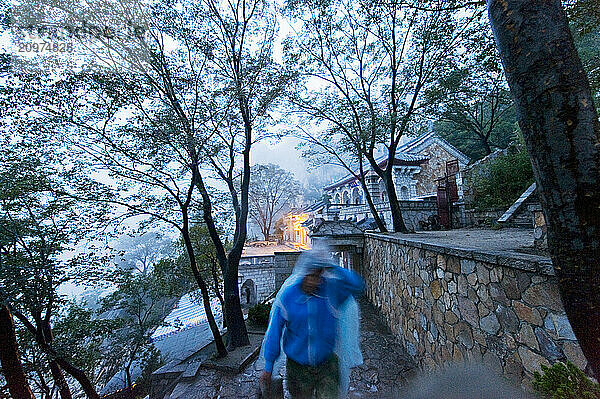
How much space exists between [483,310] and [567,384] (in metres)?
1.64

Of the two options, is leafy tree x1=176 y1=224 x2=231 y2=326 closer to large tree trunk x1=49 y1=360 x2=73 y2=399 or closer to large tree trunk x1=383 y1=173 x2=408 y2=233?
large tree trunk x1=49 y1=360 x2=73 y2=399

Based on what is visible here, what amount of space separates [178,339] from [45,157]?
10.9 meters

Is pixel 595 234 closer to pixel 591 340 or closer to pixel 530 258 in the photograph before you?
pixel 591 340

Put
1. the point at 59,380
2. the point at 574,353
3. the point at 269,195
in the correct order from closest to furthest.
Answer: the point at 574,353 < the point at 59,380 < the point at 269,195

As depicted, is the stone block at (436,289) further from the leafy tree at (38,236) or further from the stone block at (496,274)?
the leafy tree at (38,236)

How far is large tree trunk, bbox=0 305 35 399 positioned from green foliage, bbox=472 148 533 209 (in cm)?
1357

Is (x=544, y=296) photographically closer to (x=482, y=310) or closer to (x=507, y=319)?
(x=507, y=319)

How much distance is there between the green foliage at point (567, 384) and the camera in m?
1.05

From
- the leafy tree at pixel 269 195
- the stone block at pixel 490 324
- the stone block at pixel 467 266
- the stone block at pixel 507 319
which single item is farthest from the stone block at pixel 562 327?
the leafy tree at pixel 269 195

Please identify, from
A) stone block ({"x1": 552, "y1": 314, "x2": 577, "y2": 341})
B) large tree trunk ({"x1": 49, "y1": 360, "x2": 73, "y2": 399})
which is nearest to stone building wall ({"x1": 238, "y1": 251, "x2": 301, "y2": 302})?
large tree trunk ({"x1": 49, "y1": 360, "x2": 73, "y2": 399})

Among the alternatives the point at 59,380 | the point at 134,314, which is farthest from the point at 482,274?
the point at 59,380

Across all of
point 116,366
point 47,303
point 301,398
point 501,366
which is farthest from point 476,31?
point 116,366

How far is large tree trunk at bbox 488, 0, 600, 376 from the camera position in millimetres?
961

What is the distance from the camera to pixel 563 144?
1010 millimetres
